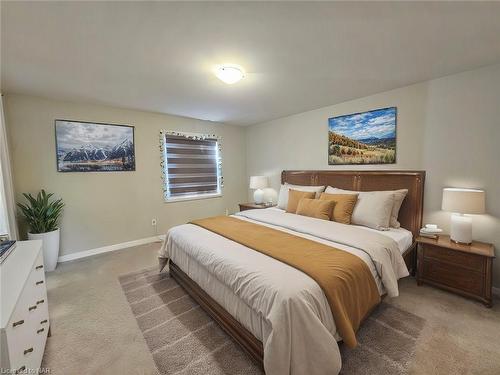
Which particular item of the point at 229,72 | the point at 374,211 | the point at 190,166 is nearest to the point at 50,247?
the point at 190,166

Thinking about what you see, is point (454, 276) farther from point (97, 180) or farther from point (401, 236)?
point (97, 180)

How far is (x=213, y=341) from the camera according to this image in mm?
1721

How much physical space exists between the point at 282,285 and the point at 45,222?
3.29 meters

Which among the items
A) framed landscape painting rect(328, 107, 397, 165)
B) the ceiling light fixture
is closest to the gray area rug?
framed landscape painting rect(328, 107, 397, 165)

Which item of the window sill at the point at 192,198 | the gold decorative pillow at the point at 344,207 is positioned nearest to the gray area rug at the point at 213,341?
the gold decorative pillow at the point at 344,207

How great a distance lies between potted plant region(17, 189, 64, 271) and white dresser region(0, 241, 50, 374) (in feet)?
4.20

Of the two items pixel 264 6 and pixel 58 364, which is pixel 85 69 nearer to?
pixel 264 6

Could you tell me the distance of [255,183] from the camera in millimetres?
4465

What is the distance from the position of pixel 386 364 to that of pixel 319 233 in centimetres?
109

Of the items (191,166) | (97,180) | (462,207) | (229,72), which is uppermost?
(229,72)

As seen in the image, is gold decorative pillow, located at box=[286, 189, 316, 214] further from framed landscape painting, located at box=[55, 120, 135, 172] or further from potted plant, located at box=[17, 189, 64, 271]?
potted plant, located at box=[17, 189, 64, 271]

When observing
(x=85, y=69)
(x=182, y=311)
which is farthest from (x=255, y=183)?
(x=85, y=69)

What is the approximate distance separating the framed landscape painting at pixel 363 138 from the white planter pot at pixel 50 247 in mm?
4133

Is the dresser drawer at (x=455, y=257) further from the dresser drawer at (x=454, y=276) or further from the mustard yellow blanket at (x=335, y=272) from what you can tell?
the mustard yellow blanket at (x=335, y=272)
